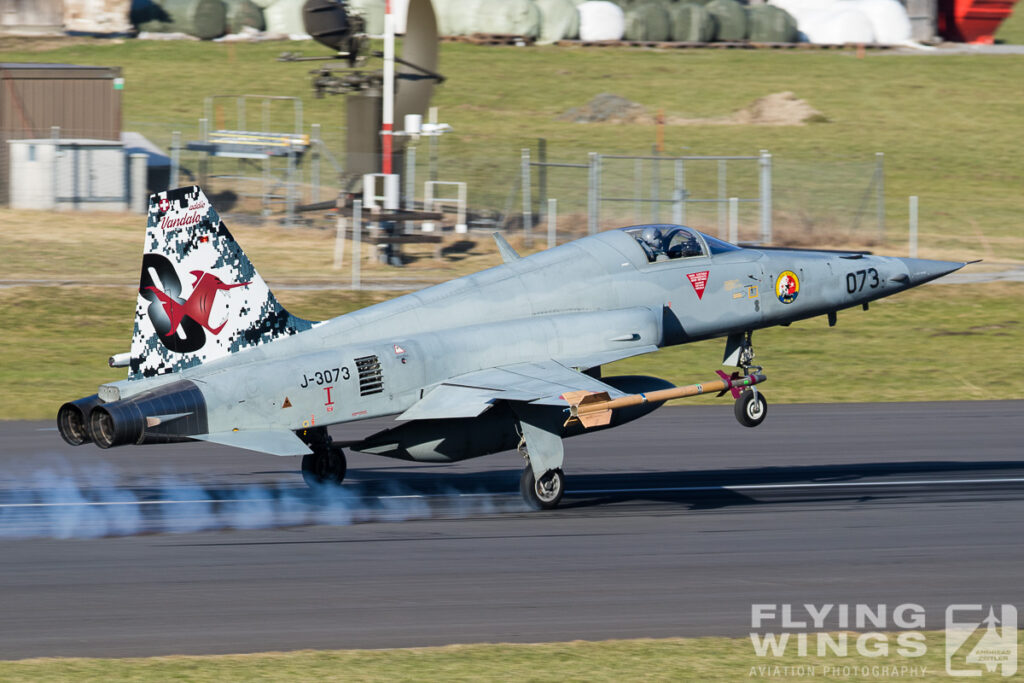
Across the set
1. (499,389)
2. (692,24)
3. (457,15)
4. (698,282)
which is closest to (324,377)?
(499,389)

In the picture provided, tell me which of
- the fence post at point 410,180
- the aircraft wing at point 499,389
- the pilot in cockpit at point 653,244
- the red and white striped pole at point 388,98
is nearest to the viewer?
the aircraft wing at point 499,389

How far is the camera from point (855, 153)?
51219mm

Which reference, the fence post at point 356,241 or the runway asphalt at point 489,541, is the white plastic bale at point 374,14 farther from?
the runway asphalt at point 489,541

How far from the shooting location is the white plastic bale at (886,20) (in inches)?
2805

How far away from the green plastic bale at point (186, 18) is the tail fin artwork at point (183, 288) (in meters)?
53.3

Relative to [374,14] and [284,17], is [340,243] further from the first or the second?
[284,17]

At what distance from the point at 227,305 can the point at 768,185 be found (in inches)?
961

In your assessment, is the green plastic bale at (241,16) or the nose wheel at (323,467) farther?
the green plastic bale at (241,16)

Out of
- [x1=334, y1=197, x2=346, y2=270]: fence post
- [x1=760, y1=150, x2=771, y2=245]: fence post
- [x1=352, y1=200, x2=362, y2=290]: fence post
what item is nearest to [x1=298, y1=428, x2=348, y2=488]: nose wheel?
[x1=352, y1=200, x2=362, y2=290]: fence post

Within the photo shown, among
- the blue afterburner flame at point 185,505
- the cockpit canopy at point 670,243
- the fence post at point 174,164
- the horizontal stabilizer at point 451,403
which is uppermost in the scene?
the fence post at point 174,164

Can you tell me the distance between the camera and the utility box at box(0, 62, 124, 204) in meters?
40.8

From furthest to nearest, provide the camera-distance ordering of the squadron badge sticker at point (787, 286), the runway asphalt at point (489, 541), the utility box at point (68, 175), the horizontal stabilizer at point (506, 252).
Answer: the utility box at point (68, 175) < the squadron badge sticker at point (787, 286) < the horizontal stabilizer at point (506, 252) < the runway asphalt at point (489, 541)

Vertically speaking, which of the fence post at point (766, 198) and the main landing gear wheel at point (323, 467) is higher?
the fence post at point (766, 198)

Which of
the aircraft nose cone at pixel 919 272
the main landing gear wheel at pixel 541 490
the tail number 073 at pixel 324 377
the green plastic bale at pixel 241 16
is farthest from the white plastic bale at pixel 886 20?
the tail number 073 at pixel 324 377
